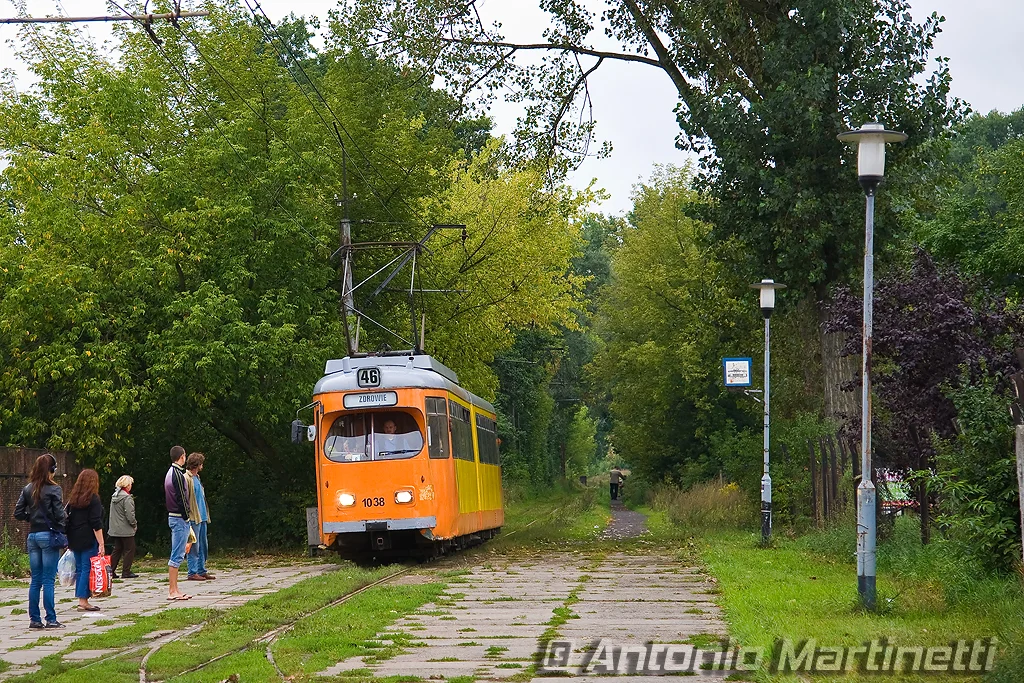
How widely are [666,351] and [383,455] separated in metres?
27.9

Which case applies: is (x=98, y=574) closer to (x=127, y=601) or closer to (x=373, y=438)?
(x=127, y=601)

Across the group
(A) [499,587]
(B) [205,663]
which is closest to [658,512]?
(A) [499,587]

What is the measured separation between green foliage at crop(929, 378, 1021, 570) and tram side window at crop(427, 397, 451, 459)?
31.2 feet

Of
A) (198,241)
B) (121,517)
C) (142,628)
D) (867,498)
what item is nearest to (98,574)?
(142,628)

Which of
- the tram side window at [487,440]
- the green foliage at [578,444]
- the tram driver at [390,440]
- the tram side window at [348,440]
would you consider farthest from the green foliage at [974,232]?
the green foliage at [578,444]

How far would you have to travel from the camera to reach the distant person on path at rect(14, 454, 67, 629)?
13.9 meters

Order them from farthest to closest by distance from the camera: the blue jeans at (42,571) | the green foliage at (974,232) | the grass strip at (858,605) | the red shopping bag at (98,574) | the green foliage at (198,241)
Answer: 1. the green foliage at (974,232)
2. the green foliage at (198,241)
3. the red shopping bag at (98,574)
4. the blue jeans at (42,571)
5. the grass strip at (858,605)

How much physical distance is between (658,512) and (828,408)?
22.9 meters

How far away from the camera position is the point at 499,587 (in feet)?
58.3

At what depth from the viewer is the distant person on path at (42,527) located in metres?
13.9

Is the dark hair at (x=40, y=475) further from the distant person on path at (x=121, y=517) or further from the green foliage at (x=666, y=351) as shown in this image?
the green foliage at (x=666, y=351)

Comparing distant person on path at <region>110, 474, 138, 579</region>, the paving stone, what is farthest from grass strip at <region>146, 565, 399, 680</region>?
distant person on path at <region>110, 474, 138, 579</region>

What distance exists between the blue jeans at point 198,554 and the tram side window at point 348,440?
226 centimetres

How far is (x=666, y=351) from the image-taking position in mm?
48875
